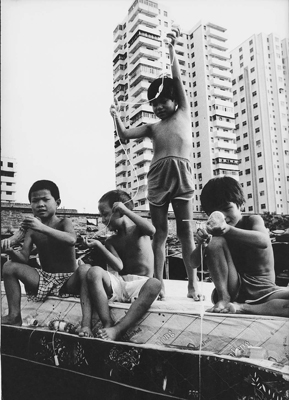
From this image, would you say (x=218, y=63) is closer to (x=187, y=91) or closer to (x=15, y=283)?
(x=187, y=91)

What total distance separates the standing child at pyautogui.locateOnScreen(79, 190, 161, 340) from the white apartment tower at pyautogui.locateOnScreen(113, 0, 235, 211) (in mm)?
125

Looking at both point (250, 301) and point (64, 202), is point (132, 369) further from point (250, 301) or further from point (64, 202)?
point (64, 202)

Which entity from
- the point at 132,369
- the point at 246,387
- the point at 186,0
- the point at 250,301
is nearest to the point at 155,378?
the point at 132,369

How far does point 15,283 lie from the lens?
7.63 feet

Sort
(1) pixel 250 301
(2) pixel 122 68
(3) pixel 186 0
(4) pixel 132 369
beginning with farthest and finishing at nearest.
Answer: (2) pixel 122 68, (3) pixel 186 0, (4) pixel 132 369, (1) pixel 250 301

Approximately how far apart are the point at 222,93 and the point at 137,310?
4.13ft

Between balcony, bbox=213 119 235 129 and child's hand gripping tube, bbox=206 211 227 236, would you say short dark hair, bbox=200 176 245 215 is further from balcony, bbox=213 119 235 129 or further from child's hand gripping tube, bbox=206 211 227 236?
balcony, bbox=213 119 235 129

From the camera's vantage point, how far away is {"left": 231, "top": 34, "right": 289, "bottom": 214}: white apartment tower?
82.7 inches

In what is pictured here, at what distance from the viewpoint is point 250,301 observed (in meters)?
1.83

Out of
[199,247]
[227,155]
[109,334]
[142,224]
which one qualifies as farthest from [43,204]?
[227,155]

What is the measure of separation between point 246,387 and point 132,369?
0.54 m

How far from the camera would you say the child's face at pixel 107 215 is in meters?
2.18

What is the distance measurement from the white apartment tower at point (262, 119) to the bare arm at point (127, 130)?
50 centimetres

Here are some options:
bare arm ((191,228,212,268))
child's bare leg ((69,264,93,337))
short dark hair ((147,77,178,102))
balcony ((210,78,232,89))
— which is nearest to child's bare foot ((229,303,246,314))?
bare arm ((191,228,212,268))
